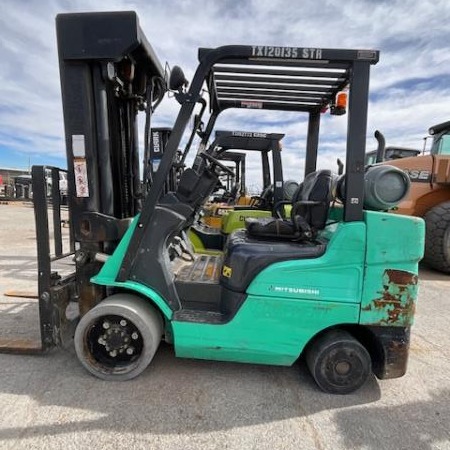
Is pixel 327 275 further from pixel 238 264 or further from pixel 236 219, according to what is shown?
pixel 236 219

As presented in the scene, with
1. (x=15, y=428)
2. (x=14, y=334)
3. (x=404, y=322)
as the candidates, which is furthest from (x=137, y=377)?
(x=404, y=322)

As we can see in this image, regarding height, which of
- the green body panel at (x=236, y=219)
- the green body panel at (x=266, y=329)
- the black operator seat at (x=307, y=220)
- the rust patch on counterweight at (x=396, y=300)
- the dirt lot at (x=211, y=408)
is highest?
the black operator seat at (x=307, y=220)

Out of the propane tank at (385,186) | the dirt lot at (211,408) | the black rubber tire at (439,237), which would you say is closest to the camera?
the dirt lot at (211,408)

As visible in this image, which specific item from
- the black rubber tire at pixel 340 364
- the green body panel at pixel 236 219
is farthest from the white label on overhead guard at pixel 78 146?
the green body panel at pixel 236 219

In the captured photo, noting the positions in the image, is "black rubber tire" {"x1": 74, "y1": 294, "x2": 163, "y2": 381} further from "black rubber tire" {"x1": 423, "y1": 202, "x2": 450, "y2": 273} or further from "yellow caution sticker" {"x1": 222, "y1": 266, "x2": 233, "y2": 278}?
"black rubber tire" {"x1": 423, "y1": 202, "x2": 450, "y2": 273}

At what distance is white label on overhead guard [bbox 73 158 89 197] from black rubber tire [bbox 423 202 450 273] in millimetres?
6553

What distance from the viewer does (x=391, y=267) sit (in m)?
2.59

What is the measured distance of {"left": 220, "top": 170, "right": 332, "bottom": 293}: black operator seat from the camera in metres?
2.71

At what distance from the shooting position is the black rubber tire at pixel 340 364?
107 inches

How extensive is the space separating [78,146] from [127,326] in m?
1.56

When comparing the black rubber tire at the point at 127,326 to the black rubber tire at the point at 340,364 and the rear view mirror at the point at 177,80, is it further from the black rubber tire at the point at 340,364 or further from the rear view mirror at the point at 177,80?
the rear view mirror at the point at 177,80

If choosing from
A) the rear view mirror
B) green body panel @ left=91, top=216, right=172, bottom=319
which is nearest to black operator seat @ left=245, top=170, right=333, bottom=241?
green body panel @ left=91, top=216, right=172, bottom=319

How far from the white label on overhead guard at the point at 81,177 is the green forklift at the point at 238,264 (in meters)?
0.01

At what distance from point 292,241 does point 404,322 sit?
107cm
